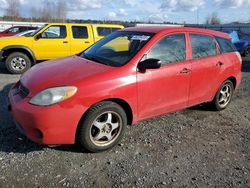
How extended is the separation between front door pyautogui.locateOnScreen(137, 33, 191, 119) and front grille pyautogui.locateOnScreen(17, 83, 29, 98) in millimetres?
1543

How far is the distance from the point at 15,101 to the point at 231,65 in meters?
4.12

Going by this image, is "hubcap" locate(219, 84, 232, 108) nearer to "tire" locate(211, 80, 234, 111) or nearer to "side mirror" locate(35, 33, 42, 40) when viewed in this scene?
"tire" locate(211, 80, 234, 111)

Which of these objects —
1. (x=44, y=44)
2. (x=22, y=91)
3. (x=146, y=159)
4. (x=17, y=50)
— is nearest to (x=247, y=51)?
(x=44, y=44)

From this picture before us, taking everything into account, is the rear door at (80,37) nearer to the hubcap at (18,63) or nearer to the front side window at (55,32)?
the front side window at (55,32)

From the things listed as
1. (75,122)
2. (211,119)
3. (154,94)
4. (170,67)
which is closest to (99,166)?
(75,122)

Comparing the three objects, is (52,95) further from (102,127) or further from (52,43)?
(52,43)

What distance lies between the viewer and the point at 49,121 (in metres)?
3.42

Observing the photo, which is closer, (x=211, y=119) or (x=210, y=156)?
(x=210, y=156)

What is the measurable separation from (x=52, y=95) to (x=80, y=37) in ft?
22.6

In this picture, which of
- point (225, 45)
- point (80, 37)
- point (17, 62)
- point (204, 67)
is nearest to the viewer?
point (204, 67)

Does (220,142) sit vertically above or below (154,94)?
below

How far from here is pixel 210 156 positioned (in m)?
3.97

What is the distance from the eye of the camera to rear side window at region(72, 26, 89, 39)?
32.6 feet

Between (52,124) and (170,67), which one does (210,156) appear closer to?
(170,67)
